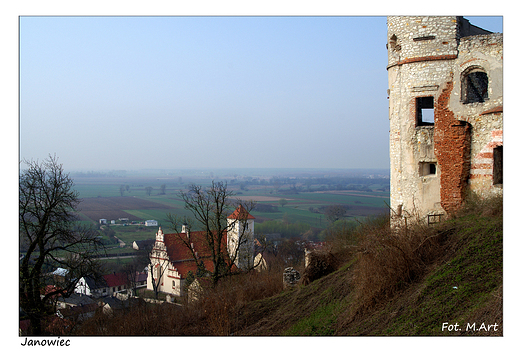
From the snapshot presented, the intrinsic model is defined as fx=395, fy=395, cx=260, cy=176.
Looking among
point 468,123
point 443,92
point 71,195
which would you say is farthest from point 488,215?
point 71,195

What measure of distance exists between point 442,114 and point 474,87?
1811 mm

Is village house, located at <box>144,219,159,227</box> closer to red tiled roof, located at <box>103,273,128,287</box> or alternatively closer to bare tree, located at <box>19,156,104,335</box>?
red tiled roof, located at <box>103,273,128,287</box>

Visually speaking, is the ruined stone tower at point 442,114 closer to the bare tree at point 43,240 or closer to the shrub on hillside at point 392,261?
the shrub on hillside at point 392,261

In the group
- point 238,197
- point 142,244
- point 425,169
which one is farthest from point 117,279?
point 425,169

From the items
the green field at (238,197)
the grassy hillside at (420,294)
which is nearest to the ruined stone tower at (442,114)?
the grassy hillside at (420,294)

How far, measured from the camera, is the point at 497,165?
11.6 m

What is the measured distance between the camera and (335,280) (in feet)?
39.7

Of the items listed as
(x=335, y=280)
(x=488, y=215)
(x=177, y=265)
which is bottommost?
(x=177, y=265)

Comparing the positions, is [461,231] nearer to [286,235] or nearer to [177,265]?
[177,265]

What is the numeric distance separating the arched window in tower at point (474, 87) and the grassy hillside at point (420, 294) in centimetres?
353

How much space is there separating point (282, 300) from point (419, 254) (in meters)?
4.87

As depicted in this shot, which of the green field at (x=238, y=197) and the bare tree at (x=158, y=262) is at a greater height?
the green field at (x=238, y=197)

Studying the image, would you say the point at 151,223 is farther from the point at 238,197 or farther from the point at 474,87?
the point at 474,87

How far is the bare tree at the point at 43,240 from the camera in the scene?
12.0 m
